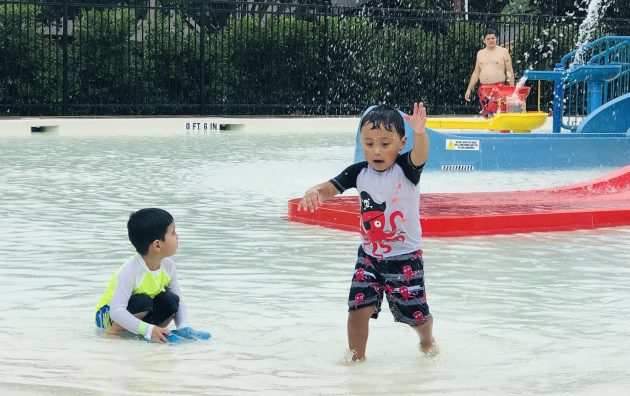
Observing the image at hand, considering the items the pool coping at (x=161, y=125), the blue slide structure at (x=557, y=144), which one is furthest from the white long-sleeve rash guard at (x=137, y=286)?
the pool coping at (x=161, y=125)

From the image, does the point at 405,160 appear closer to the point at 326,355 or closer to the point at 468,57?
the point at 326,355

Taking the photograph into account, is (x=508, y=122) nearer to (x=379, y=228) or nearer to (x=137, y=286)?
(x=137, y=286)

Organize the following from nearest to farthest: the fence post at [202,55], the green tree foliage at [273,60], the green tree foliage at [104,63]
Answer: the green tree foliage at [104,63]
the fence post at [202,55]
the green tree foliage at [273,60]

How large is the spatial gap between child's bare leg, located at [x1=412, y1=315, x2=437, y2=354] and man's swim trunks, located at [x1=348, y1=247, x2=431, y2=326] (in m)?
0.05

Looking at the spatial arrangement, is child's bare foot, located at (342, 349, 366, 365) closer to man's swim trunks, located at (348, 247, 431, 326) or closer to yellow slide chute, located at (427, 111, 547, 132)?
man's swim trunks, located at (348, 247, 431, 326)

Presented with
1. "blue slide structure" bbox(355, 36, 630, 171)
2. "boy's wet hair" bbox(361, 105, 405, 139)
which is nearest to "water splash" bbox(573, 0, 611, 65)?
"blue slide structure" bbox(355, 36, 630, 171)

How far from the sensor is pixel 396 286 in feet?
18.6

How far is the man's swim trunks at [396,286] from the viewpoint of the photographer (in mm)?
5668

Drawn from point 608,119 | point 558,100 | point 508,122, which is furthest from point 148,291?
point 508,122

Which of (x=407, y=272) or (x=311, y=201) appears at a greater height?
(x=311, y=201)

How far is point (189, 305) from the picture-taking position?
7082 mm

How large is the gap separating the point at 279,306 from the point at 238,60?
20.7 m

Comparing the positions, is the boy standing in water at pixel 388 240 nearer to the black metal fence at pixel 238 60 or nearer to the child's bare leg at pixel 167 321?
the child's bare leg at pixel 167 321

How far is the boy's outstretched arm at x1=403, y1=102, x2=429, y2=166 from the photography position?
5465 mm
